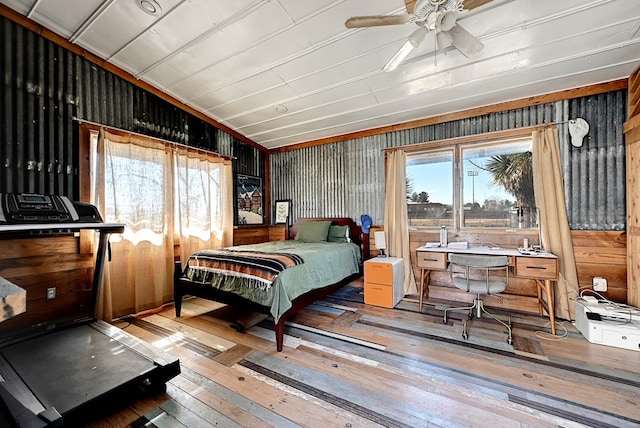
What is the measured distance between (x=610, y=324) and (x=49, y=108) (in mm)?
5977

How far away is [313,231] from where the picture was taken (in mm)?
4641

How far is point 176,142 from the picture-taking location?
157 inches

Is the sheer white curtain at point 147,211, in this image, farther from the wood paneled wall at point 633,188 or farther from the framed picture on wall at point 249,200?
the wood paneled wall at point 633,188

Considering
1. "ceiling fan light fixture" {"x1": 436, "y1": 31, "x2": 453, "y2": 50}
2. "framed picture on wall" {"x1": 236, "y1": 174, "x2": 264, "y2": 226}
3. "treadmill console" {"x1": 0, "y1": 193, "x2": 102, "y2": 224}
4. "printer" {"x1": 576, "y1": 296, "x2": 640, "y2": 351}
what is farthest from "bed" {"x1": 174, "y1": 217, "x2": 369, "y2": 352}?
"printer" {"x1": 576, "y1": 296, "x2": 640, "y2": 351}

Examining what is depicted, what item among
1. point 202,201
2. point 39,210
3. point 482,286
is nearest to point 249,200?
point 202,201

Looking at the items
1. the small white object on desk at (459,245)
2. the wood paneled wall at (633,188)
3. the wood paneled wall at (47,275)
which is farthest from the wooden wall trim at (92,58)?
the wood paneled wall at (633,188)

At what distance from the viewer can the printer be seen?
2.40m

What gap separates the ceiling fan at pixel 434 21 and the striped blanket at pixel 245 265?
2.13m

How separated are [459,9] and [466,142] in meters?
2.28

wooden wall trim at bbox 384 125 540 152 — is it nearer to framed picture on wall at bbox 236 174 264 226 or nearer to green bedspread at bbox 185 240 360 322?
green bedspread at bbox 185 240 360 322

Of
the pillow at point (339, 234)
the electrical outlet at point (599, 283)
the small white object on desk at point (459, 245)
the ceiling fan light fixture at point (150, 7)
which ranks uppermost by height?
the ceiling fan light fixture at point (150, 7)

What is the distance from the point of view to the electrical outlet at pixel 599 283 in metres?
2.95

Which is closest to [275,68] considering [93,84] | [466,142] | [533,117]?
[93,84]

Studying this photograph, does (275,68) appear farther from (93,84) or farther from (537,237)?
(537,237)
